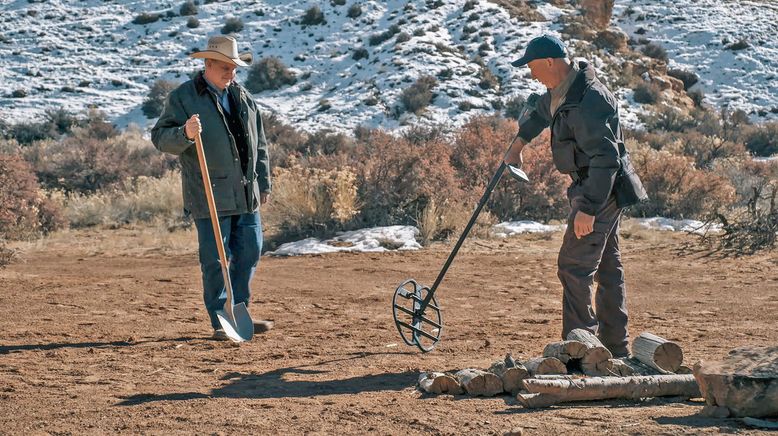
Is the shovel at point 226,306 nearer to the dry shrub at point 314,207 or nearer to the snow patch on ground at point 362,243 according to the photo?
the snow patch on ground at point 362,243

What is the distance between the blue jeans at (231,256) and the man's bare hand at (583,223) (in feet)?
8.15

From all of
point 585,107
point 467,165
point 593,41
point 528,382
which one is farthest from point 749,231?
point 593,41

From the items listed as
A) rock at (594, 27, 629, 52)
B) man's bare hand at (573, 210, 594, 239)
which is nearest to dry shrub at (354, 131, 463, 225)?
man's bare hand at (573, 210, 594, 239)

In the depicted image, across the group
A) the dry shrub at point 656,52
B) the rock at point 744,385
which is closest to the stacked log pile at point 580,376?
the rock at point 744,385

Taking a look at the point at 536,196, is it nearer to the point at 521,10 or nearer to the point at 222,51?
the point at 222,51

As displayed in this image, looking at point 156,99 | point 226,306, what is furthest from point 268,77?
point 226,306

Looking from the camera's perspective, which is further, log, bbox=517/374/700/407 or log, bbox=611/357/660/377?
log, bbox=611/357/660/377

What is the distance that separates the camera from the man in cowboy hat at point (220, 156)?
23.4 feet

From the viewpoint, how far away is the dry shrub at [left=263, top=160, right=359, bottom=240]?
557 inches

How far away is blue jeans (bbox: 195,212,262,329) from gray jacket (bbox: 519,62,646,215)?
7.90 feet

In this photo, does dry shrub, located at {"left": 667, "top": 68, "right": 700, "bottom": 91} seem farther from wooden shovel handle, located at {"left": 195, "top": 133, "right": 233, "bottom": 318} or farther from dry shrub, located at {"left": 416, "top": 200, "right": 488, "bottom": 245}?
wooden shovel handle, located at {"left": 195, "top": 133, "right": 233, "bottom": 318}

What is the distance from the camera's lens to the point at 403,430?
4754 mm

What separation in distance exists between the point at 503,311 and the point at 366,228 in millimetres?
5549

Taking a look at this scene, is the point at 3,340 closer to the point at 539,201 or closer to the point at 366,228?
the point at 366,228
